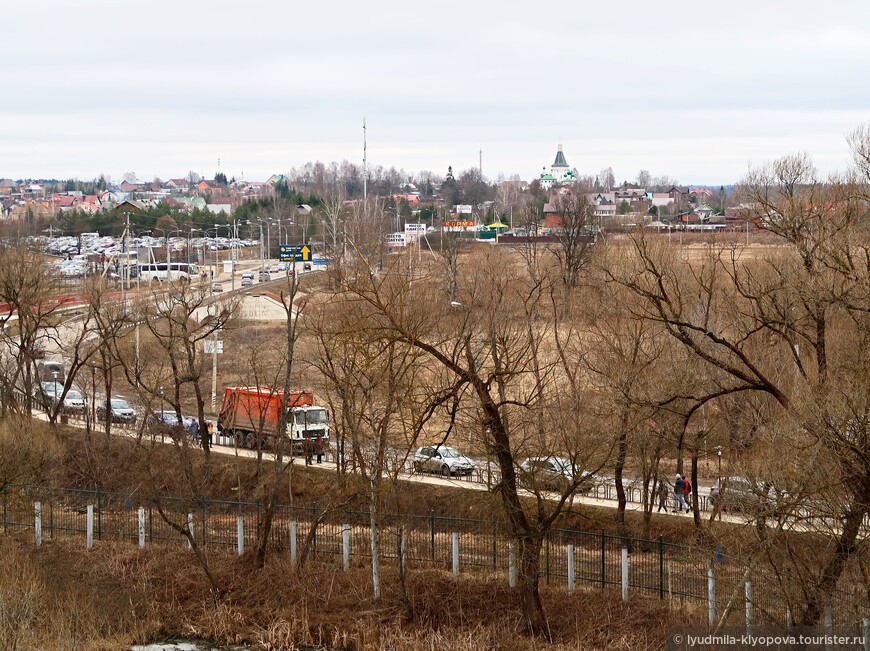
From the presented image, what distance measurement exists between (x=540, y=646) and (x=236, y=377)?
33721 mm

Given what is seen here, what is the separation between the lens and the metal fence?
18516 mm

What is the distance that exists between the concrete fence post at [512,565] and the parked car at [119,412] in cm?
2241

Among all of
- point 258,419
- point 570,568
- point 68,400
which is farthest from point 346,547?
point 68,400

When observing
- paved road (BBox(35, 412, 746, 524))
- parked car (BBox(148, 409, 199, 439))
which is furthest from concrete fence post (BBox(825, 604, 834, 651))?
parked car (BBox(148, 409, 199, 439))

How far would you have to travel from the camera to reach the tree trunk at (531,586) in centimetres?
1612

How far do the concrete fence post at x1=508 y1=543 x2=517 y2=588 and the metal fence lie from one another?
2.2 inches

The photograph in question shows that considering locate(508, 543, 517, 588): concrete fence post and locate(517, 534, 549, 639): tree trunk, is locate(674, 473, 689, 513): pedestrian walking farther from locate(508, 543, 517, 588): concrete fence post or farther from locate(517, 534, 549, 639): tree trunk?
locate(517, 534, 549, 639): tree trunk

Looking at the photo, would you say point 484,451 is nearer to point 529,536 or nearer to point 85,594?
point 529,536

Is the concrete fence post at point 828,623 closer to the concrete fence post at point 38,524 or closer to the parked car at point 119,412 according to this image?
the concrete fence post at point 38,524

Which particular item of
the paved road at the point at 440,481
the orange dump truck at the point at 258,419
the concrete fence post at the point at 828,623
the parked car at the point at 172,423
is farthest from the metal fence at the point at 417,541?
the orange dump truck at the point at 258,419

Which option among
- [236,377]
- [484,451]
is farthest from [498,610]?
[236,377]

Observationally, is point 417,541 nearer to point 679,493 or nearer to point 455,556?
point 455,556

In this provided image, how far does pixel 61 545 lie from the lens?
23328 mm

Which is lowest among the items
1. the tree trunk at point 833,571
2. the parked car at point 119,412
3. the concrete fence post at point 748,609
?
the parked car at point 119,412
